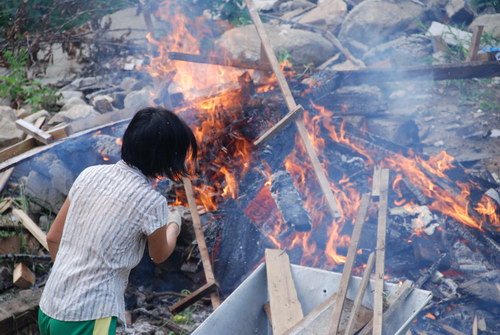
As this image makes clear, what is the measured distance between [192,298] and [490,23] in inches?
351

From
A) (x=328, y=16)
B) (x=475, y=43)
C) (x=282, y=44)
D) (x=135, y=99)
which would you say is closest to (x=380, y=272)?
(x=475, y=43)

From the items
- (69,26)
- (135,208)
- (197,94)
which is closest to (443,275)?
(135,208)

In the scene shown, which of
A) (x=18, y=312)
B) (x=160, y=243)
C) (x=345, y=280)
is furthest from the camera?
(x=18, y=312)

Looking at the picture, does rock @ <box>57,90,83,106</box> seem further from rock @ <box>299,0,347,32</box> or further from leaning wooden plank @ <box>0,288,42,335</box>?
rock @ <box>299,0,347,32</box>

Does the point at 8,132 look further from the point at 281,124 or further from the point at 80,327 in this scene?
the point at 80,327

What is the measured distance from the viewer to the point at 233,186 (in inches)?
197

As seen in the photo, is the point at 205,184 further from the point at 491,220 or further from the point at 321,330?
the point at 491,220

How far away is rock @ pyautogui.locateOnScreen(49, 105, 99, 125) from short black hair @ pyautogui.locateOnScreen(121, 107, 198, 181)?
4579 millimetres

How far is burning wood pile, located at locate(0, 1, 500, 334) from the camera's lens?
4.48 meters

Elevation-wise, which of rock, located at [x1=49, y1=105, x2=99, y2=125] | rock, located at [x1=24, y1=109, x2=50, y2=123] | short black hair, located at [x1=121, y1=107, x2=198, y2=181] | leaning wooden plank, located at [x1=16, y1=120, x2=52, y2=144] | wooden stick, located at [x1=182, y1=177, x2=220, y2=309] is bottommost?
wooden stick, located at [x1=182, y1=177, x2=220, y2=309]

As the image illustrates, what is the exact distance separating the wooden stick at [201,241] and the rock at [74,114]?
105 inches

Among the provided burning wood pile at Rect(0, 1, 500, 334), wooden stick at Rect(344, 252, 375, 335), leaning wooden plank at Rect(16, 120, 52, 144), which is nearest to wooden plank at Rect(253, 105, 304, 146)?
burning wood pile at Rect(0, 1, 500, 334)

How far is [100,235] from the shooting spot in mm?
2445

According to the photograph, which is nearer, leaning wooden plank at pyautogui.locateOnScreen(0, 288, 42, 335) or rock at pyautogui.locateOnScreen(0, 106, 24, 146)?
leaning wooden plank at pyautogui.locateOnScreen(0, 288, 42, 335)
